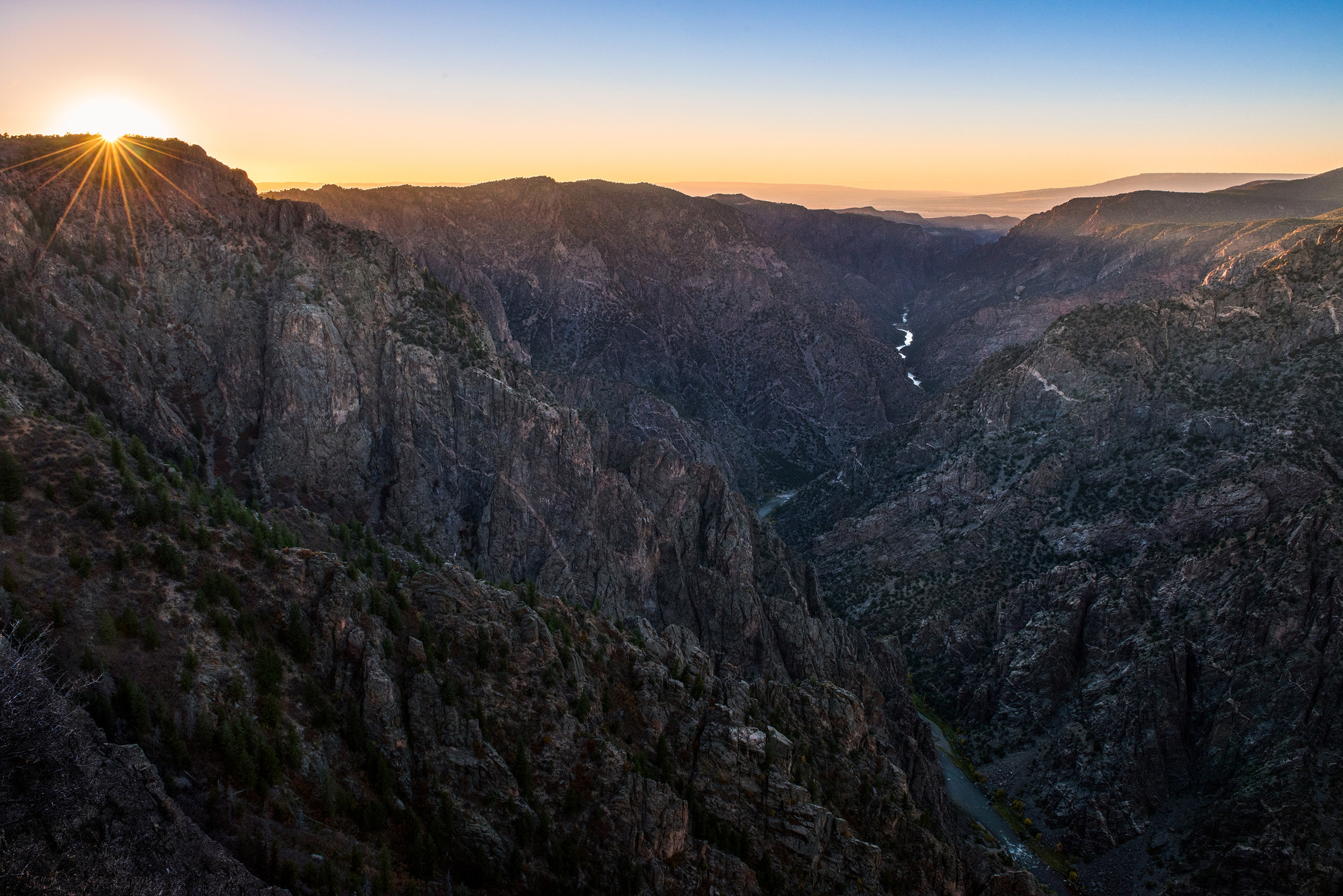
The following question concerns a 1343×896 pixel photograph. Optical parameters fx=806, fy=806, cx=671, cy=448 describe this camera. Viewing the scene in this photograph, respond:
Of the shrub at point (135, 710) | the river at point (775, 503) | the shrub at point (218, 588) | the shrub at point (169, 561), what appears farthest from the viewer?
the river at point (775, 503)

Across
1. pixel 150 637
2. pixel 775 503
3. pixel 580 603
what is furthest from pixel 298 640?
pixel 775 503

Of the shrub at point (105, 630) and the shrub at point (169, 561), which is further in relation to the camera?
the shrub at point (169, 561)

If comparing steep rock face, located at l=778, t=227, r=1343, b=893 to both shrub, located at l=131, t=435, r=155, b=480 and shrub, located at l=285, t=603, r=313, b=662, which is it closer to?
shrub, located at l=285, t=603, r=313, b=662

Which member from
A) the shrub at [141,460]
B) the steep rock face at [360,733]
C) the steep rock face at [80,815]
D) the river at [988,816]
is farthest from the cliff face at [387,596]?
the river at [988,816]

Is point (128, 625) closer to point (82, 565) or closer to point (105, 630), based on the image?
point (105, 630)

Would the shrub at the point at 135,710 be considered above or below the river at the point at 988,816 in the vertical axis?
above

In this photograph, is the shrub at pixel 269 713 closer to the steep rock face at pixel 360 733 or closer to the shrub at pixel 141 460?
the steep rock face at pixel 360 733

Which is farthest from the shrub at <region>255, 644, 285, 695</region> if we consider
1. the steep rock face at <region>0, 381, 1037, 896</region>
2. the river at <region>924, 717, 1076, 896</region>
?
the river at <region>924, 717, 1076, 896</region>
